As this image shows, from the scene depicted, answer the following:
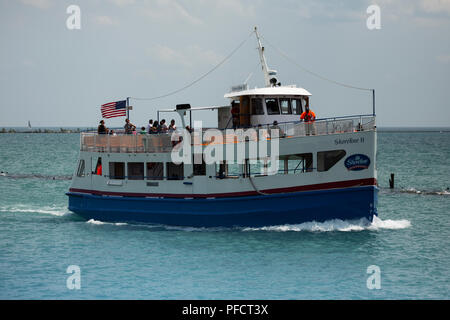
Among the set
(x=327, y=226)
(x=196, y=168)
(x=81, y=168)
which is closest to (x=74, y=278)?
(x=196, y=168)

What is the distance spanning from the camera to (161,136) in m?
27.3

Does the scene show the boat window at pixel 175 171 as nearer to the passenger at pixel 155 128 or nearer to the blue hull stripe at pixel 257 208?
the blue hull stripe at pixel 257 208

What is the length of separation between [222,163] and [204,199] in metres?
1.79

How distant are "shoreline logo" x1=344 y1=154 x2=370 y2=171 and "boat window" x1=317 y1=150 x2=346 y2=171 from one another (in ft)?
1.32

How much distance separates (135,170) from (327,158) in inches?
377

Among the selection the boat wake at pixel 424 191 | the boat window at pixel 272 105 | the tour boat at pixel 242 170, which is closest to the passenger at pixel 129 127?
the tour boat at pixel 242 170

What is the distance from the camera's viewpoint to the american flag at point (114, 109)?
28844 mm

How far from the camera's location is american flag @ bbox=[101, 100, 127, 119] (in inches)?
1136

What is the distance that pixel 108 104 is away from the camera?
96.3 ft

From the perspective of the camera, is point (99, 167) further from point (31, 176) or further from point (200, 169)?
Result: point (31, 176)

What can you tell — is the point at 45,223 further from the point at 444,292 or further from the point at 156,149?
the point at 444,292

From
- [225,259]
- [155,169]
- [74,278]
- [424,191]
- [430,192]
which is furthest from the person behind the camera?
[424,191]

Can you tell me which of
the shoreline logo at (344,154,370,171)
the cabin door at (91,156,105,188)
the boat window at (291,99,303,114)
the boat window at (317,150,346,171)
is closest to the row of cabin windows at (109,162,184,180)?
Result: the cabin door at (91,156,105,188)

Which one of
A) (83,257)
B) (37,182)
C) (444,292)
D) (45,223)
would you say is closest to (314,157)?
(444,292)
